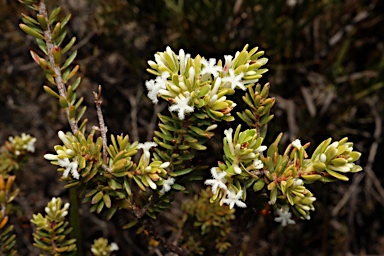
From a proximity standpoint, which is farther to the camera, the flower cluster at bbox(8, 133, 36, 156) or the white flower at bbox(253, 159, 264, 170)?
the flower cluster at bbox(8, 133, 36, 156)

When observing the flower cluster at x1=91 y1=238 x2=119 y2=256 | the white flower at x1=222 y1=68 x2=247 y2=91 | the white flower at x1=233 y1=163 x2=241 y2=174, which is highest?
the white flower at x1=222 y1=68 x2=247 y2=91

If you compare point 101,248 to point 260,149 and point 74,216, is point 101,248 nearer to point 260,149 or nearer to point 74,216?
point 74,216

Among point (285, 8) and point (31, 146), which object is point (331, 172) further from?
point (285, 8)

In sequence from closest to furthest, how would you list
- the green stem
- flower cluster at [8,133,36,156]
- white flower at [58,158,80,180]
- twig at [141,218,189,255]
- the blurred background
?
white flower at [58,158,80,180] < twig at [141,218,189,255] < the green stem < flower cluster at [8,133,36,156] < the blurred background

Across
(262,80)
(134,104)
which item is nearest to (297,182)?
(262,80)

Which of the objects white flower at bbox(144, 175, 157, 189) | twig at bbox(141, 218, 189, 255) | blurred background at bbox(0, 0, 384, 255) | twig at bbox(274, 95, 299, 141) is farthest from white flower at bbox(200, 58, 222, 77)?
twig at bbox(274, 95, 299, 141)

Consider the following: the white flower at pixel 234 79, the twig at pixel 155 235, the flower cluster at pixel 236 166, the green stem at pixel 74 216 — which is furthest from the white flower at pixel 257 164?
the green stem at pixel 74 216

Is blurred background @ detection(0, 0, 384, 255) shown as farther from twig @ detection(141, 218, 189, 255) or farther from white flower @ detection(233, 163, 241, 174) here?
white flower @ detection(233, 163, 241, 174)
